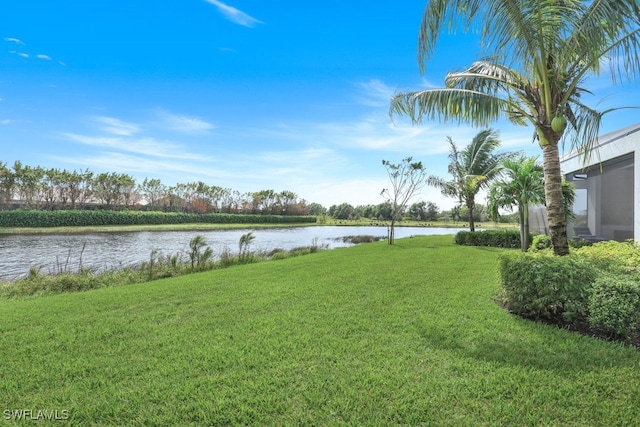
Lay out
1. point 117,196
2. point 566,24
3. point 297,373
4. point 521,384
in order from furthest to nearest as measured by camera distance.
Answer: point 117,196
point 566,24
point 297,373
point 521,384

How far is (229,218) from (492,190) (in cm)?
4625

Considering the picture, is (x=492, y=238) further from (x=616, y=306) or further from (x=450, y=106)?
(x=616, y=306)

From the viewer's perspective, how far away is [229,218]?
52.4 m

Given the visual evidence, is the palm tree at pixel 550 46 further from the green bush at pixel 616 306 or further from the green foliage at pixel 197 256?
the green foliage at pixel 197 256

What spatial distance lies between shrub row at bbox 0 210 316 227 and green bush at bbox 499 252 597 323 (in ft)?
135

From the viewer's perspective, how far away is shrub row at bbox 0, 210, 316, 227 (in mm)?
30516

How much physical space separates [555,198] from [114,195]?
51.9 m

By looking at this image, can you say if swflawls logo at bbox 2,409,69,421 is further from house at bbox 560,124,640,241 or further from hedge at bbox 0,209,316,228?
hedge at bbox 0,209,316,228

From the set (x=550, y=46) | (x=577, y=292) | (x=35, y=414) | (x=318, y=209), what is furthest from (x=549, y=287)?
(x=318, y=209)

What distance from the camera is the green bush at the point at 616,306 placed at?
328 cm

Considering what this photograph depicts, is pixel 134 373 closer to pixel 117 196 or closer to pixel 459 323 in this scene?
pixel 459 323

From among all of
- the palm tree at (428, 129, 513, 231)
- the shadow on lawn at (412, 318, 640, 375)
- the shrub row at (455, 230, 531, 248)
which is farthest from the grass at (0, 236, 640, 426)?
the palm tree at (428, 129, 513, 231)

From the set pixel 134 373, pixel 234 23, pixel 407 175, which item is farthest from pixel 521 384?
pixel 407 175

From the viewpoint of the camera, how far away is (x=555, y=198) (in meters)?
5.09
